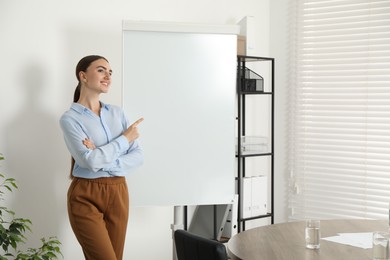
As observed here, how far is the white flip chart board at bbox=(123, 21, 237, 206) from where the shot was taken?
12.5 feet

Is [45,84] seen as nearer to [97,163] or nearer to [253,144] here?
[97,163]

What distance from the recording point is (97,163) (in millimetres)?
3229

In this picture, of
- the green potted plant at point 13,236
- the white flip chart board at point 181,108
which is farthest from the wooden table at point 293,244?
the green potted plant at point 13,236

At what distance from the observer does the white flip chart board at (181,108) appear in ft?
12.5

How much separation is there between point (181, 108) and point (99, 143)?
72cm

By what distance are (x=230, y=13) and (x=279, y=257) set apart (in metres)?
2.90

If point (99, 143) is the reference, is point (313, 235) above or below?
below

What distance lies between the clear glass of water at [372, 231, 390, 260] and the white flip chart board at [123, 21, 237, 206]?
1747mm

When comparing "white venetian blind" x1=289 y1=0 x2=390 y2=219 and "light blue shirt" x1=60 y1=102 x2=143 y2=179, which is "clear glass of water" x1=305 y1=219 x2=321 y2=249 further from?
"white venetian blind" x1=289 y1=0 x2=390 y2=219

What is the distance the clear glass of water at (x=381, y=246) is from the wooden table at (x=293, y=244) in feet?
0.29

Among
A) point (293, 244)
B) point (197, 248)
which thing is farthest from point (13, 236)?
A: point (293, 244)

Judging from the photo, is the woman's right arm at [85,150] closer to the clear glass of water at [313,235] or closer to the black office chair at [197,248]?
the black office chair at [197,248]

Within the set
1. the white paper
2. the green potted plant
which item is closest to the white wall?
the green potted plant

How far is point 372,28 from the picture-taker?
4.62 m
